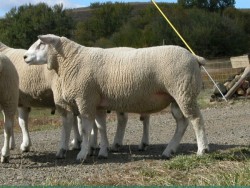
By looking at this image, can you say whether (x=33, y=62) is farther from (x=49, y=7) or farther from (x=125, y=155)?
(x=49, y=7)

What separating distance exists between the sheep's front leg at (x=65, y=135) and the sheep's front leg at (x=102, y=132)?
0.50 meters

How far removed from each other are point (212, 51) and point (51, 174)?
5168 cm

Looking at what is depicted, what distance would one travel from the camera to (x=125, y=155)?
11453mm

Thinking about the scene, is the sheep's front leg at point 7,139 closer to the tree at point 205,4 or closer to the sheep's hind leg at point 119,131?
the sheep's hind leg at point 119,131

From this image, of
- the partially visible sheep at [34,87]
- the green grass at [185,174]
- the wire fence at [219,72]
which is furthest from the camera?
the wire fence at [219,72]

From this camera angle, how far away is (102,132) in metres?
11.3

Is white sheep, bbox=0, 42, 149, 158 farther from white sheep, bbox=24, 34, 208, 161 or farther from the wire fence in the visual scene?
the wire fence

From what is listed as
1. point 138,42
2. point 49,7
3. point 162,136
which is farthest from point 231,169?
point 49,7

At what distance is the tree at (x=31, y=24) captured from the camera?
6800 cm

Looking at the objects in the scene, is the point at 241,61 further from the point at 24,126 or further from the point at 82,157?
the point at 82,157

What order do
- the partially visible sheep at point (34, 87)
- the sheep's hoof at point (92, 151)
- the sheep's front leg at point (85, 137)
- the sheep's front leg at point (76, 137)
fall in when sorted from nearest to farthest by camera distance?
the sheep's front leg at point (85, 137)
the sheep's hoof at point (92, 151)
the partially visible sheep at point (34, 87)
the sheep's front leg at point (76, 137)

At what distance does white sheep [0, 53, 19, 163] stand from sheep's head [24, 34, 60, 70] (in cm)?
85

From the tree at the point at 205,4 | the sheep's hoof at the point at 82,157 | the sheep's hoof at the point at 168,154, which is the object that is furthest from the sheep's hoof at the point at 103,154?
the tree at the point at 205,4

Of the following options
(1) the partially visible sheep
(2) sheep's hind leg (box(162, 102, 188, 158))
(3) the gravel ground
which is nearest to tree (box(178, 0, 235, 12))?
(3) the gravel ground
